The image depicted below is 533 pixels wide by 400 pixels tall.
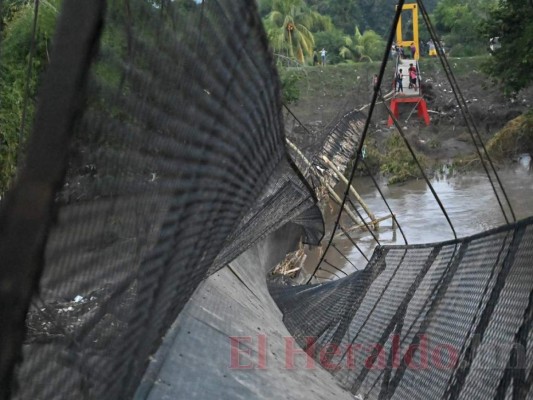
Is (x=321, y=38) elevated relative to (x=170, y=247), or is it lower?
elevated

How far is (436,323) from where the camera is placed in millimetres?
2908

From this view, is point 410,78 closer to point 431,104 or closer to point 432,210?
point 431,104

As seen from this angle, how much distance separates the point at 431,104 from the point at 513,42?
9.98 metres

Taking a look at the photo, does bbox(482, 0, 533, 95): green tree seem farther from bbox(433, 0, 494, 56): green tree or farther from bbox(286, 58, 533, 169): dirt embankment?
bbox(433, 0, 494, 56): green tree

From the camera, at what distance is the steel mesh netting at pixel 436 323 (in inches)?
91.3

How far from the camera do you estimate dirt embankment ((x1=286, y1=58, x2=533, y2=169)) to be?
2023 cm

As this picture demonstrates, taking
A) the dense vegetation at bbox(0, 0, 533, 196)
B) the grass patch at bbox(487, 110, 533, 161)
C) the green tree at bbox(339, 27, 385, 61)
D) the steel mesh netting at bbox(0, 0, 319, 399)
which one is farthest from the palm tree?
the steel mesh netting at bbox(0, 0, 319, 399)

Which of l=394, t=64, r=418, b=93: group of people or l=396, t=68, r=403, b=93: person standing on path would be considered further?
l=394, t=64, r=418, b=93: group of people

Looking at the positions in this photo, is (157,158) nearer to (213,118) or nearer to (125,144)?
(125,144)

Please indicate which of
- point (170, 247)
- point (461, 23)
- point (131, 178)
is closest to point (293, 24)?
point (461, 23)

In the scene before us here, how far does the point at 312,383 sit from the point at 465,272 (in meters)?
0.90

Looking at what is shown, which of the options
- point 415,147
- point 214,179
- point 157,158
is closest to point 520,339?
point 214,179

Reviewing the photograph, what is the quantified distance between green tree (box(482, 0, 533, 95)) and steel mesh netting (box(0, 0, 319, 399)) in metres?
10.8

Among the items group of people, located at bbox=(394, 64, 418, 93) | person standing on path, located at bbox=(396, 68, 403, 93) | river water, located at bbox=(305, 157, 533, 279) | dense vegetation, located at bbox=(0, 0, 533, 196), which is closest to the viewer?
dense vegetation, located at bbox=(0, 0, 533, 196)
